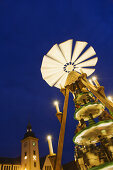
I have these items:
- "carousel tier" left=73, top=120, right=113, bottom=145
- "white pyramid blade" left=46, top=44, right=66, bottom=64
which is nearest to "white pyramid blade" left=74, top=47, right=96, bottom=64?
"white pyramid blade" left=46, top=44, right=66, bottom=64

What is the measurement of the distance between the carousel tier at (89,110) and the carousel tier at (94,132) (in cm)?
105

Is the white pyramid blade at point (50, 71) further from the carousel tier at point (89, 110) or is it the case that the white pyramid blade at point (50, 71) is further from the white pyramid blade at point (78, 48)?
the carousel tier at point (89, 110)

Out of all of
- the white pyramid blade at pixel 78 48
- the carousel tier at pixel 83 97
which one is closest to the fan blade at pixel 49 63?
the white pyramid blade at pixel 78 48

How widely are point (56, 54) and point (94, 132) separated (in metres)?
5.68

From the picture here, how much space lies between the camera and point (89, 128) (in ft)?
14.8

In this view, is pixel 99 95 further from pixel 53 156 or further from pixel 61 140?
pixel 53 156

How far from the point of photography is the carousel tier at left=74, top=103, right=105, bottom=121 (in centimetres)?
548

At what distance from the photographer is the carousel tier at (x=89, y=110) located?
18.0 ft

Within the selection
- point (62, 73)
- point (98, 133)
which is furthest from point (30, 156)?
point (98, 133)

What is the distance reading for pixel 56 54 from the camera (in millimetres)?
8656

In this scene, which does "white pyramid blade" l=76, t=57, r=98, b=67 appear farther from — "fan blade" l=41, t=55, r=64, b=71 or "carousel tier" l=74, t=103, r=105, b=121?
"carousel tier" l=74, t=103, r=105, b=121

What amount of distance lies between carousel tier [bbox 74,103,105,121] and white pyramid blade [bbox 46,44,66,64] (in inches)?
178

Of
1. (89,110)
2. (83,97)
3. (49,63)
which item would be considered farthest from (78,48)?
(89,110)

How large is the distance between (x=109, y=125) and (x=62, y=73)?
5.91 meters
